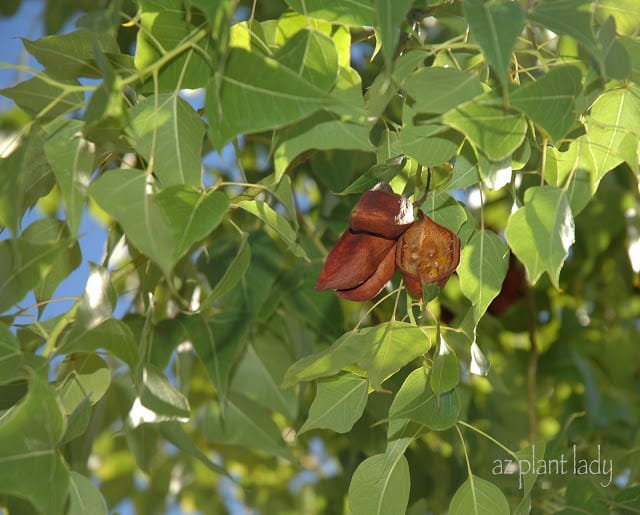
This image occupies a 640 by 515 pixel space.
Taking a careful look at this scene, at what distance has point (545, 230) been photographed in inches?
22.3

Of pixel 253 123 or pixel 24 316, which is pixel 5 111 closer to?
pixel 24 316

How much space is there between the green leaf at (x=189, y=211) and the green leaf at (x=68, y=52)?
146mm

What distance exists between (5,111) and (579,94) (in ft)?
5.77

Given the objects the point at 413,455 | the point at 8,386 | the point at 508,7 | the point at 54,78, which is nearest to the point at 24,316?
the point at 8,386

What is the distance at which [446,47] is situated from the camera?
637mm

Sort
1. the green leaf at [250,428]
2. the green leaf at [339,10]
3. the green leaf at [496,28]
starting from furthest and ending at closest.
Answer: the green leaf at [250,428] → the green leaf at [339,10] → the green leaf at [496,28]

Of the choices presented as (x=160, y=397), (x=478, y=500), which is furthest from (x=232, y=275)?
(x=478, y=500)

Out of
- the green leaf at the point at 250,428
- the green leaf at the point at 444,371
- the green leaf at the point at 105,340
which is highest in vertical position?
the green leaf at the point at 105,340

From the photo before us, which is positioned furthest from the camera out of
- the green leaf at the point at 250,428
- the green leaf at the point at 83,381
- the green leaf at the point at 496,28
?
the green leaf at the point at 250,428

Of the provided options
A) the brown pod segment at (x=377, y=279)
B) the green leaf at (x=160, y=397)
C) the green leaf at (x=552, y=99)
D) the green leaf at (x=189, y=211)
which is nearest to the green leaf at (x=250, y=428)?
the green leaf at (x=160, y=397)

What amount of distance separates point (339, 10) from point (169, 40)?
0.12m

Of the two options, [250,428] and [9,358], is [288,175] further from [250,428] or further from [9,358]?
[250,428]

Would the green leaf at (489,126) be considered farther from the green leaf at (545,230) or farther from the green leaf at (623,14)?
the green leaf at (623,14)

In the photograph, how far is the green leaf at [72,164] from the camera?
1.84ft
